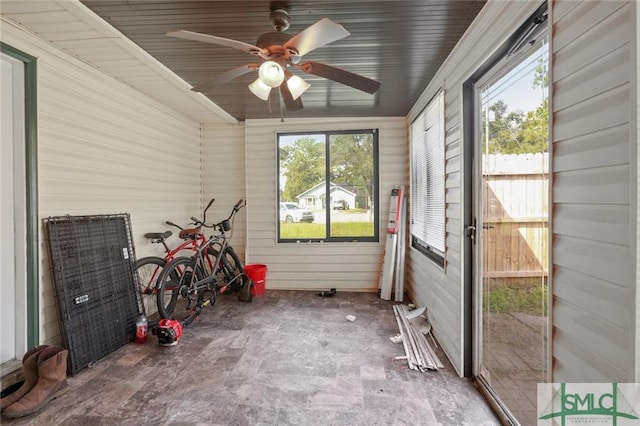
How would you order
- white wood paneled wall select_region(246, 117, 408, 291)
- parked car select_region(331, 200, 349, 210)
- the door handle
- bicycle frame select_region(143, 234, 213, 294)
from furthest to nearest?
parked car select_region(331, 200, 349, 210), white wood paneled wall select_region(246, 117, 408, 291), bicycle frame select_region(143, 234, 213, 294), the door handle

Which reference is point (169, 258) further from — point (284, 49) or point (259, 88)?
point (284, 49)

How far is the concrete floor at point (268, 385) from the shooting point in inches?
69.7

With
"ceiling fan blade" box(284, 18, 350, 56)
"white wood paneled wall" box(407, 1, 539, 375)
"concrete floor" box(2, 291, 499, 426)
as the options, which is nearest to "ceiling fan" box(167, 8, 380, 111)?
"ceiling fan blade" box(284, 18, 350, 56)

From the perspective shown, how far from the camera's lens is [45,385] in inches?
75.3

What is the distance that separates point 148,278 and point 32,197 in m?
1.54

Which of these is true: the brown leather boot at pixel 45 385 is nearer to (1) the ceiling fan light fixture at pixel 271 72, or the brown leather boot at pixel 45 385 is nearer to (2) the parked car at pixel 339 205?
(1) the ceiling fan light fixture at pixel 271 72

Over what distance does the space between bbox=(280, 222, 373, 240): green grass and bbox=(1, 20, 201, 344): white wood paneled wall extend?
5.20 ft

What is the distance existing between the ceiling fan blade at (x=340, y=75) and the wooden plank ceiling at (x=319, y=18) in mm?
346

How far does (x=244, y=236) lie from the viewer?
4.53 meters

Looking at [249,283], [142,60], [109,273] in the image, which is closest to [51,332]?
[109,273]

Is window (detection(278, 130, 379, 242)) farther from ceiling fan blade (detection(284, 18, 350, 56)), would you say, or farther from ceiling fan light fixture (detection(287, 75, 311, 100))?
ceiling fan blade (detection(284, 18, 350, 56))

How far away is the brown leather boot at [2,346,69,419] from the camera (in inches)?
69.9

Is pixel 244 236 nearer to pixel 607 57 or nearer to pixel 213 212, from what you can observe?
pixel 213 212

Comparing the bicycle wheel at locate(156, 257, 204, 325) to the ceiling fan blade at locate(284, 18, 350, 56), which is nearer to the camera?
the ceiling fan blade at locate(284, 18, 350, 56)
